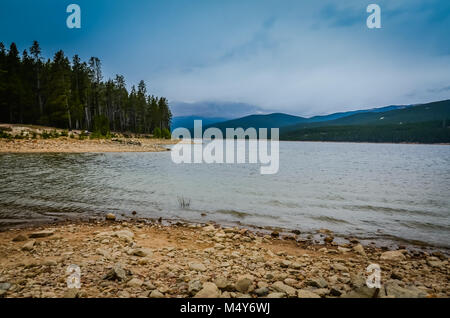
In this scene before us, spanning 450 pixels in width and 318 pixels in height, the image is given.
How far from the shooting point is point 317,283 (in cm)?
416

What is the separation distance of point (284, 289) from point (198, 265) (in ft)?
6.07

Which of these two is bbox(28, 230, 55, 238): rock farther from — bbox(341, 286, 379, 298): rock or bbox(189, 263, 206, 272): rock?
bbox(341, 286, 379, 298): rock

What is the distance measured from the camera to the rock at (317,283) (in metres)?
4.14

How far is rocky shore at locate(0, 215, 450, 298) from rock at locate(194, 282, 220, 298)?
0.05ft

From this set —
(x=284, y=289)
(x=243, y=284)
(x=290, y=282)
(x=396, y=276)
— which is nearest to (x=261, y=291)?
(x=243, y=284)

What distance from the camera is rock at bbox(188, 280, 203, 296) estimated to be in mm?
3712

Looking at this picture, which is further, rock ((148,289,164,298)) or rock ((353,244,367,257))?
rock ((353,244,367,257))

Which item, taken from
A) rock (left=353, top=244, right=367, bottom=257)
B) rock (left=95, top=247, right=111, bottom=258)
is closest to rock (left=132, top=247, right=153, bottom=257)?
rock (left=95, top=247, right=111, bottom=258)

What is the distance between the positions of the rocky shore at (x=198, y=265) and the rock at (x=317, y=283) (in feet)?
0.06

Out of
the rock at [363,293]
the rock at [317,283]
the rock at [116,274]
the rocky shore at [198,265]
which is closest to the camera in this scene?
the rock at [363,293]

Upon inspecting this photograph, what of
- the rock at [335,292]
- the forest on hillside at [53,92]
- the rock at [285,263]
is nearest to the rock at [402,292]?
the rock at [335,292]

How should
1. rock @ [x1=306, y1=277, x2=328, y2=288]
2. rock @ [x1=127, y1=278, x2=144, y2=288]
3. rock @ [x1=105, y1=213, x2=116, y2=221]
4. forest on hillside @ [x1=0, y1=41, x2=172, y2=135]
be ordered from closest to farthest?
1. rock @ [x1=127, y1=278, x2=144, y2=288]
2. rock @ [x1=306, y1=277, x2=328, y2=288]
3. rock @ [x1=105, y1=213, x2=116, y2=221]
4. forest on hillside @ [x1=0, y1=41, x2=172, y2=135]

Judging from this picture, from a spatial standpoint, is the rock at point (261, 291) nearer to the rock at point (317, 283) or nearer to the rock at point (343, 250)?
the rock at point (317, 283)
